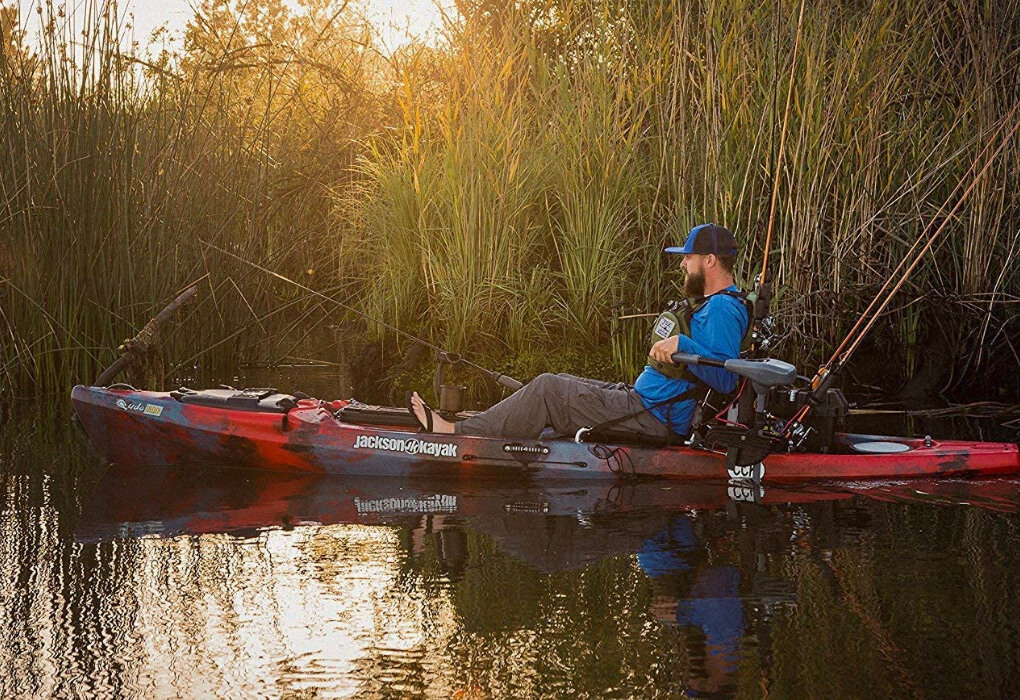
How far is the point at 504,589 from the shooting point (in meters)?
4.67

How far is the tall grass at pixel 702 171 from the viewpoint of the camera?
9.09 meters

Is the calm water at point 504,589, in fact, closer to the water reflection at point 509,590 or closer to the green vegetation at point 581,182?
the water reflection at point 509,590

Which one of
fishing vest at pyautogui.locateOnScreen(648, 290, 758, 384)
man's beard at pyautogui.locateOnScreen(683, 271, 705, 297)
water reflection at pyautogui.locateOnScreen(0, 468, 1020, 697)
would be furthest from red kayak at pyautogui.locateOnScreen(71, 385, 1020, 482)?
man's beard at pyautogui.locateOnScreen(683, 271, 705, 297)

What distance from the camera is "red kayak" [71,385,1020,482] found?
269 inches

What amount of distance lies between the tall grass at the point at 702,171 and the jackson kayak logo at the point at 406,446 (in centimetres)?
282

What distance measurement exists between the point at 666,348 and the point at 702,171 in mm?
3073

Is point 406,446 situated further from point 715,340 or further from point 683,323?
point 715,340

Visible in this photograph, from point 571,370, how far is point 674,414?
3.10 m

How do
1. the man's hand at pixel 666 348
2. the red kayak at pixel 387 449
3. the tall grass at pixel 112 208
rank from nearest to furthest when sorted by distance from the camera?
the man's hand at pixel 666 348, the red kayak at pixel 387 449, the tall grass at pixel 112 208

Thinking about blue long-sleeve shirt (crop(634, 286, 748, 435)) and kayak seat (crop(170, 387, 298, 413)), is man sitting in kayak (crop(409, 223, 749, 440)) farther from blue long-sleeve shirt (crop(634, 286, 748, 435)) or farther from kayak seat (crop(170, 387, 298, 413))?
kayak seat (crop(170, 387, 298, 413))

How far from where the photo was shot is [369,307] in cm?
1089

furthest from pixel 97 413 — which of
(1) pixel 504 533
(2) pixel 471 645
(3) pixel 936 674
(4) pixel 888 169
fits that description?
(4) pixel 888 169

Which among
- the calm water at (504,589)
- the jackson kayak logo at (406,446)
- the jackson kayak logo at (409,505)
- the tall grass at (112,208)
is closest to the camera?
the calm water at (504,589)

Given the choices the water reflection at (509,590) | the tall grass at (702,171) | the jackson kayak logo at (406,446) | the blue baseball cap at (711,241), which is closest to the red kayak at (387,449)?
the jackson kayak logo at (406,446)
